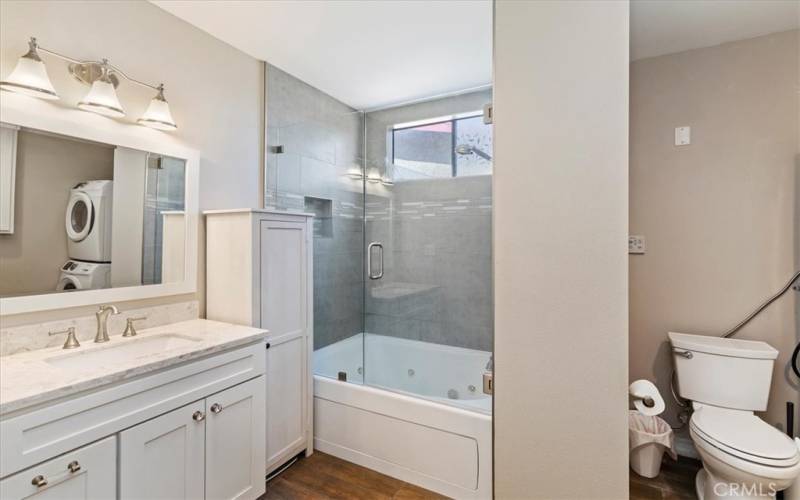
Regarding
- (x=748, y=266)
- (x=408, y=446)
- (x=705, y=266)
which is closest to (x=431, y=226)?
(x=408, y=446)

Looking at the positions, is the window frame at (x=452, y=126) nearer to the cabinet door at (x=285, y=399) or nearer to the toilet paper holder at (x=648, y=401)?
the cabinet door at (x=285, y=399)

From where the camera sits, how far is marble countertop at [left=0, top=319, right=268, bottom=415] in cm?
110

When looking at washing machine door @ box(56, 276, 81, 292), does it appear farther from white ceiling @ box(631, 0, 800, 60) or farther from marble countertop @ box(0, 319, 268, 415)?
white ceiling @ box(631, 0, 800, 60)

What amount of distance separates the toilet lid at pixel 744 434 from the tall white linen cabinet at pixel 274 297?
219cm

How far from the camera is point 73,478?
114 centimetres

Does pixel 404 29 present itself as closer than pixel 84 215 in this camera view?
No

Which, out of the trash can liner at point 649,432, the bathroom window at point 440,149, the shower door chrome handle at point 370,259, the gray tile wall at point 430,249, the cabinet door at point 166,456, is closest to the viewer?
the cabinet door at point 166,456

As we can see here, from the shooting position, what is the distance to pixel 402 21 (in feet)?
6.69

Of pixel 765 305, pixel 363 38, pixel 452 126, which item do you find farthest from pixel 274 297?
pixel 765 305

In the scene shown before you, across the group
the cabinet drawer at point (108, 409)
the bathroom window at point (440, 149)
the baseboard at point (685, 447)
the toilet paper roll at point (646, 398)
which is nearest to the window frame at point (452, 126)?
the bathroom window at point (440, 149)

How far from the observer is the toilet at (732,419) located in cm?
157

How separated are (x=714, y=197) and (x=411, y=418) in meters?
2.32

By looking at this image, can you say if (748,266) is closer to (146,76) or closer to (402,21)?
(402,21)

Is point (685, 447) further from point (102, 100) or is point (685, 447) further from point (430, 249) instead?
point (102, 100)
